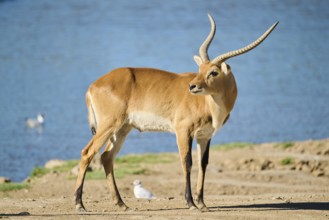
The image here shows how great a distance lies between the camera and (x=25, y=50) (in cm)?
4438

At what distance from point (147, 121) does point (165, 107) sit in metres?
0.28

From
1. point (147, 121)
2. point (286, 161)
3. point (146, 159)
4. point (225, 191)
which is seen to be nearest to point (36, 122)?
point (146, 159)

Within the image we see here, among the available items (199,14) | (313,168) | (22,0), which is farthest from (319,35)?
(313,168)

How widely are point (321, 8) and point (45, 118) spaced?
36.4 metres

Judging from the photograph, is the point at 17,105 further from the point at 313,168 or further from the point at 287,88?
the point at 313,168

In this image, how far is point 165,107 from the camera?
1212 cm

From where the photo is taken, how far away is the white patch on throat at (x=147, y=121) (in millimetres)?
12086

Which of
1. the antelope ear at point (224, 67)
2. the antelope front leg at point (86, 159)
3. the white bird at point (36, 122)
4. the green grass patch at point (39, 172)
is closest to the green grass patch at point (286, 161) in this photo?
the green grass patch at point (39, 172)

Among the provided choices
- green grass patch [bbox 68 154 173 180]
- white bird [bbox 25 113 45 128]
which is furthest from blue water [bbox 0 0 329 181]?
green grass patch [bbox 68 154 173 180]

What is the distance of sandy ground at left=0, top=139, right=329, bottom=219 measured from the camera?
11602mm

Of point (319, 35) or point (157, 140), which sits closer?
point (157, 140)

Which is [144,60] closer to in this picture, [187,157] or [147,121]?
[147,121]

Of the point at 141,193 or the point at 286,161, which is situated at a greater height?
the point at 141,193

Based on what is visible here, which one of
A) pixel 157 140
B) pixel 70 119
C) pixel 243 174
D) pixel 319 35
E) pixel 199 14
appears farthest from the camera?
pixel 199 14
